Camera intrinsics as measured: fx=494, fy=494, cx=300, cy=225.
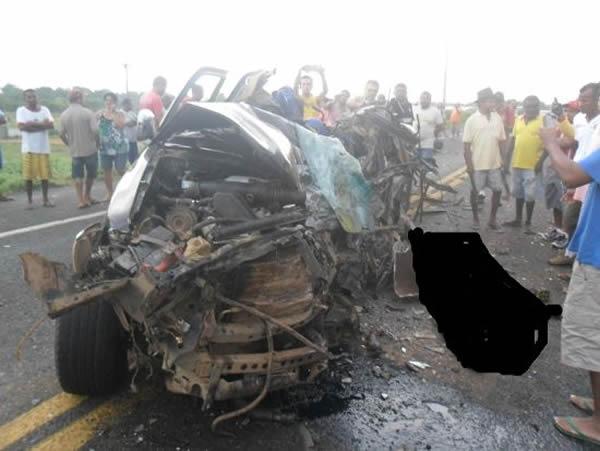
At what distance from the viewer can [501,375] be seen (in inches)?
122

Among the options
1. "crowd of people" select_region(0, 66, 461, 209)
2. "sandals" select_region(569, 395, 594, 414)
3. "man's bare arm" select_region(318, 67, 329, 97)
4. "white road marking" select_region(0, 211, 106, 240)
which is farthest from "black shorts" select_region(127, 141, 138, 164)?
"sandals" select_region(569, 395, 594, 414)

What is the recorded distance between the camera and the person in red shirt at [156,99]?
7858 mm

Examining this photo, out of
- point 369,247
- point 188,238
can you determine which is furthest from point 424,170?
point 188,238

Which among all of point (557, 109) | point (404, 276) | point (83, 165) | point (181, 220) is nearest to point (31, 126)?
point (83, 165)

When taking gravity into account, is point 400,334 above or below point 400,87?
below

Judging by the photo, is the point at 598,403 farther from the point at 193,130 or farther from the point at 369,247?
the point at 193,130

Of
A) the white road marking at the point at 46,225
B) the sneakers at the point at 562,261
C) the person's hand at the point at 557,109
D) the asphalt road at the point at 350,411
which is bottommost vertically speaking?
the asphalt road at the point at 350,411

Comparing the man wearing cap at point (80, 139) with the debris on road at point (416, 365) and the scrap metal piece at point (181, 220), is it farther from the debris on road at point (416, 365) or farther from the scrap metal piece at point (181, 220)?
the debris on road at point (416, 365)

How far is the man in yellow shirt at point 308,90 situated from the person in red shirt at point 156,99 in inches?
90.5

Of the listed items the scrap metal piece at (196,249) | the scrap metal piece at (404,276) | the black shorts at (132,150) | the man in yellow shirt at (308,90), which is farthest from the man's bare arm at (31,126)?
the scrap metal piece at (196,249)

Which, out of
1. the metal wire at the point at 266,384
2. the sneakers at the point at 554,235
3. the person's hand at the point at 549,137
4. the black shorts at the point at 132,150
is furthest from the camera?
the black shorts at the point at 132,150

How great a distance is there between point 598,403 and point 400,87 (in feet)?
22.8

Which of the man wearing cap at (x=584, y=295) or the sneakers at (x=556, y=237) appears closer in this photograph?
the man wearing cap at (x=584, y=295)

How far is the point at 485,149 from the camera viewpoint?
6922 mm
